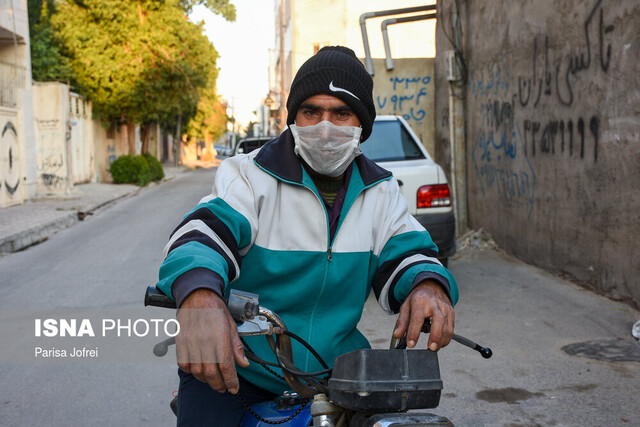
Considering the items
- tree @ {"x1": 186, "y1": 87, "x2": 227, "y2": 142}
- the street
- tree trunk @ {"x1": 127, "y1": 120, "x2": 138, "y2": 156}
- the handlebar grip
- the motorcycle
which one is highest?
tree @ {"x1": 186, "y1": 87, "x2": 227, "y2": 142}

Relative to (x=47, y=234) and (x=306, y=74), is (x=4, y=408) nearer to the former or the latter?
(x=306, y=74)

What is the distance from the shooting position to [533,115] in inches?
334

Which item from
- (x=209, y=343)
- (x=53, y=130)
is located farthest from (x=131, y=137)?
(x=209, y=343)

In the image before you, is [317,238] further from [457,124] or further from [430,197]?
[457,124]

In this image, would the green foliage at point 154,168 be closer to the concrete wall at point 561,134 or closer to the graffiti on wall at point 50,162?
the graffiti on wall at point 50,162

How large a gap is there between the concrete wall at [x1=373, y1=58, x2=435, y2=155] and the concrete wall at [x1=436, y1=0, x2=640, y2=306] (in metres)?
2.43

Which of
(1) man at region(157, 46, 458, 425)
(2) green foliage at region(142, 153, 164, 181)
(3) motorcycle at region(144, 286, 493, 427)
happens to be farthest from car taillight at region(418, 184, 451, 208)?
(2) green foliage at region(142, 153, 164, 181)

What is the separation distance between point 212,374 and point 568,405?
10.6 feet

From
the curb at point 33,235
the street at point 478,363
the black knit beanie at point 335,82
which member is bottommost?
the street at point 478,363

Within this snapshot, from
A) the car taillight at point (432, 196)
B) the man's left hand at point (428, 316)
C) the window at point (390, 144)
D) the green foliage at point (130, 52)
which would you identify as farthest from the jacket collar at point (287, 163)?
the green foliage at point (130, 52)

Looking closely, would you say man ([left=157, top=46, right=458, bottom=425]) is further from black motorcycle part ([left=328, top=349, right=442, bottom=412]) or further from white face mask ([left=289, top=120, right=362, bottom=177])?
black motorcycle part ([left=328, top=349, right=442, bottom=412])

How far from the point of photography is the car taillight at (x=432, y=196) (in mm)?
7195

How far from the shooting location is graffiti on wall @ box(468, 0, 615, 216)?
272 inches

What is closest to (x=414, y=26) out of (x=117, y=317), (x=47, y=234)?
(x=47, y=234)
